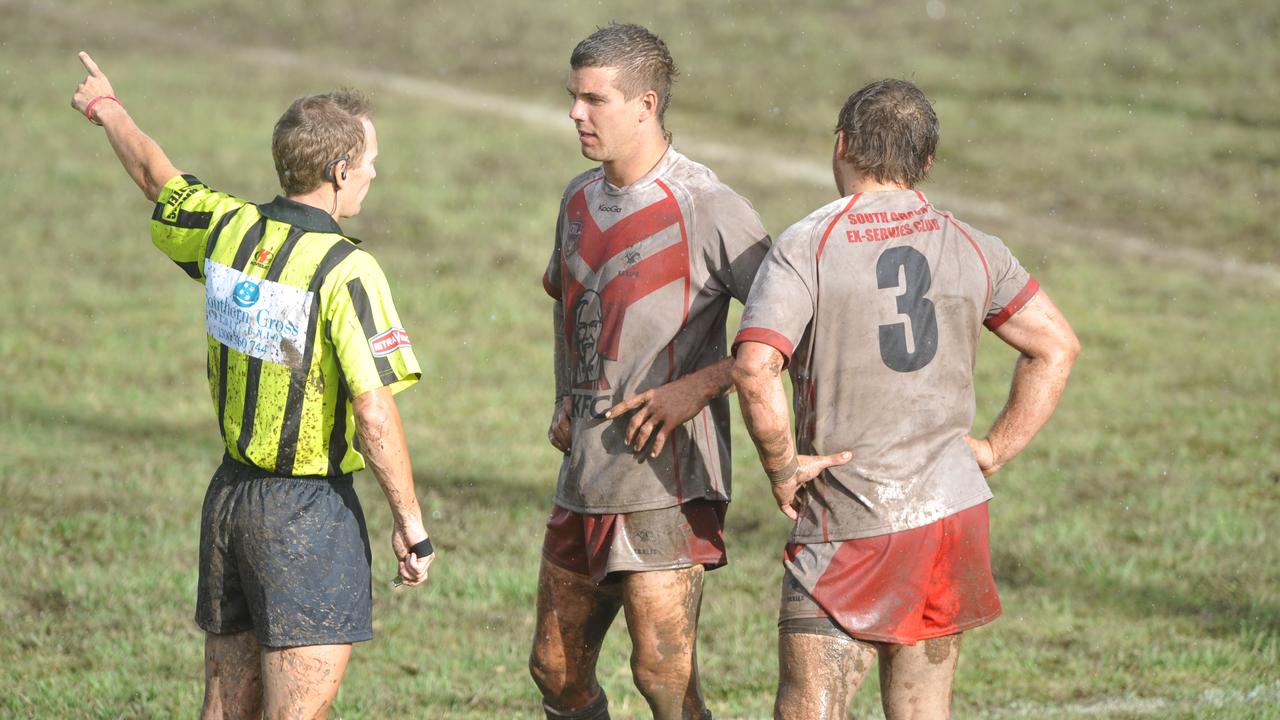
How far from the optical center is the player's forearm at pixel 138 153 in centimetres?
459

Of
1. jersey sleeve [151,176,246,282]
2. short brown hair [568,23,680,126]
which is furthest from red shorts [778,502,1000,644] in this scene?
jersey sleeve [151,176,246,282]

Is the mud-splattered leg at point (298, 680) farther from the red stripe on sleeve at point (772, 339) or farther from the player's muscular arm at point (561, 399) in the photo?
the red stripe on sleeve at point (772, 339)

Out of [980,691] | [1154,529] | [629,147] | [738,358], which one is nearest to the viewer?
[738,358]

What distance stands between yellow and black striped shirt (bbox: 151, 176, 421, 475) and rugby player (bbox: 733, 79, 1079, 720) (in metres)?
1.05

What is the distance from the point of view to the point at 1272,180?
58.9ft

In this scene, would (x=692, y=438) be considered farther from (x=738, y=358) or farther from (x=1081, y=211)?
(x=1081, y=211)

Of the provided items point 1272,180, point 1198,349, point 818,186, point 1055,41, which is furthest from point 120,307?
point 1055,41

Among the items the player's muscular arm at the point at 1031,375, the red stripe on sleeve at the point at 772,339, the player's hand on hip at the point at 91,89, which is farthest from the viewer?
the player's hand on hip at the point at 91,89

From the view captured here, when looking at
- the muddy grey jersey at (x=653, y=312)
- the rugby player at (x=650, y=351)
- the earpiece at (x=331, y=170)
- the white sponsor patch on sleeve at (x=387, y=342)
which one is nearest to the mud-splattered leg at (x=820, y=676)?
the rugby player at (x=650, y=351)

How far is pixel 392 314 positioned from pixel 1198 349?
9990 millimetres

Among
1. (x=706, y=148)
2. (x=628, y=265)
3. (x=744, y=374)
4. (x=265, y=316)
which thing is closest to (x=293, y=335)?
(x=265, y=316)

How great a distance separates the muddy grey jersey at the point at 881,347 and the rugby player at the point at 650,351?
0.38m

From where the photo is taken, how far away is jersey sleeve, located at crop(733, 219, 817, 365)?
407 centimetres

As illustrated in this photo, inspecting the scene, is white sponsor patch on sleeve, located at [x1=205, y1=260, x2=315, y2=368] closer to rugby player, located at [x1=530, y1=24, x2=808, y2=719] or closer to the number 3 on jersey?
rugby player, located at [x1=530, y1=24, x2=808, y2=719]
